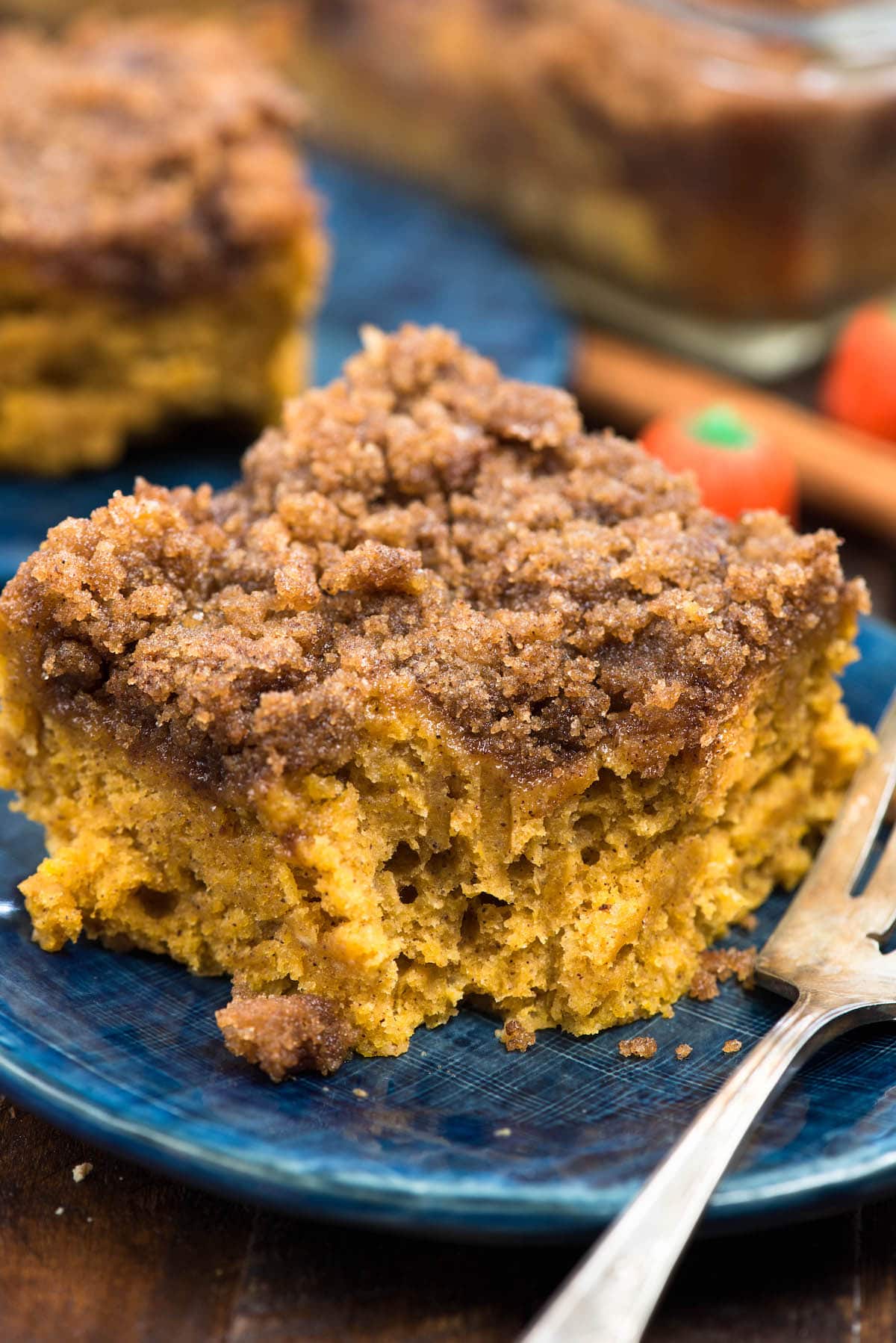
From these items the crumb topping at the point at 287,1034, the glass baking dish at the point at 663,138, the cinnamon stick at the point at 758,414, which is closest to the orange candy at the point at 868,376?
the cinnamon stick at the point at 758,414

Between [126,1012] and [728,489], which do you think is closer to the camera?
[126,1012]

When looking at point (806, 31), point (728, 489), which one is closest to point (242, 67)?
point (806, 31)

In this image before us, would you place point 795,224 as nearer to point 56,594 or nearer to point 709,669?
point 709,669

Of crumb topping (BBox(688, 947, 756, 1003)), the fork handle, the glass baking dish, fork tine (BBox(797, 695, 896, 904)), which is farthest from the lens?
the glass baking dish

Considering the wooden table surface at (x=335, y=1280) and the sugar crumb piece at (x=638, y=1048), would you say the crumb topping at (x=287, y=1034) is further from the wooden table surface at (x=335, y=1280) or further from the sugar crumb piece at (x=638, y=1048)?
the sugar crumb piece at (x=638, y=1048)

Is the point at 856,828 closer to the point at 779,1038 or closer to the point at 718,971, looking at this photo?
the point at 718,971

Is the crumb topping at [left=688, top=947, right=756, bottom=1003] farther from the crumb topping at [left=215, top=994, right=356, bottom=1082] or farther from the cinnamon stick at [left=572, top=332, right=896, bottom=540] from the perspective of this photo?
the cinnamon stick at [left=572, top=332, right=896, bottom=540]

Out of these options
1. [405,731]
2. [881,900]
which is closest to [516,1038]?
[405,731]

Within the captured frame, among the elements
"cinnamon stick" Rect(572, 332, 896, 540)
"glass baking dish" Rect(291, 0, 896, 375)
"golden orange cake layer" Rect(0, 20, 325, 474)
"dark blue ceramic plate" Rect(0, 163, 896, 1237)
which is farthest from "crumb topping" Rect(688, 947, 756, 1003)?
"glass baking dish" Rect(291, 0, 896, 375)
